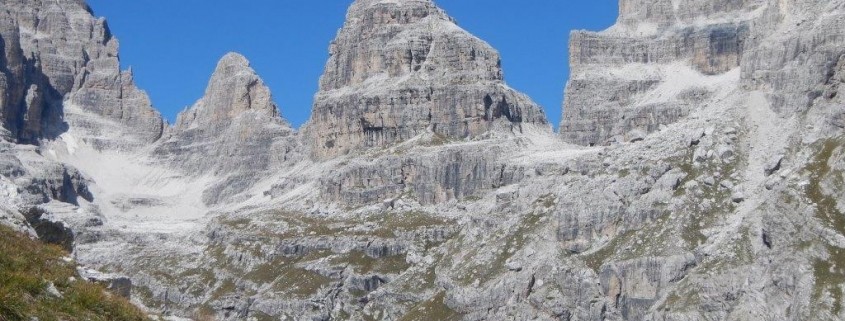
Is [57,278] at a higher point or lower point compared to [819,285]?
higher

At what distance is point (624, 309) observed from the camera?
19400 cm

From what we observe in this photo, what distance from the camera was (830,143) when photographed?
194 m

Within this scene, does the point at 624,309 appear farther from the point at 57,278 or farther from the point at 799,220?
the point at 57,278

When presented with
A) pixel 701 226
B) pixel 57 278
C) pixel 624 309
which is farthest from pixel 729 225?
pixel 57 278

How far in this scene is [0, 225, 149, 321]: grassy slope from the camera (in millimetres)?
30956

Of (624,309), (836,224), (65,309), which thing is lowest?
(624,309)

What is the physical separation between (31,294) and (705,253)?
525 feet

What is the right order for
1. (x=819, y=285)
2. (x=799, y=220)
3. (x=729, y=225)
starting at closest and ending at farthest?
(x=819, y=285), (x=799, y=220), (x=729, y=225)

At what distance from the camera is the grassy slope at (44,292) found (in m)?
31.0

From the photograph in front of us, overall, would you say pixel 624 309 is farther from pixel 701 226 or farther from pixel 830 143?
pixel 830 143

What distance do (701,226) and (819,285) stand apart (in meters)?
30.6

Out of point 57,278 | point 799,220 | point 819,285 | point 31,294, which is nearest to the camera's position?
point 31,294

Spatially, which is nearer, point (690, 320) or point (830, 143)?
point (690, 320)

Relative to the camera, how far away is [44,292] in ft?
109
